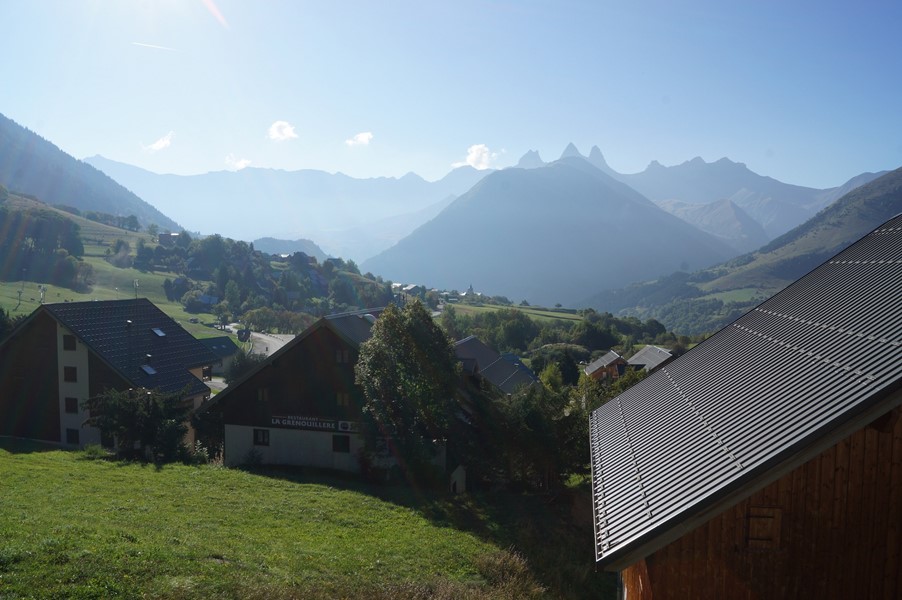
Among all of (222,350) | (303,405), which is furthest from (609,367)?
(222,350)

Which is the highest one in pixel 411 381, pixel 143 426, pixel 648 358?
pixel 411 381

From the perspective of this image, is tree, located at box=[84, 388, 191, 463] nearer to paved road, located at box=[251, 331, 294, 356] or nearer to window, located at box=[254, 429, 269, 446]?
window, located at box=[254, 429, 269, 446]

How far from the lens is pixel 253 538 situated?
14633mm

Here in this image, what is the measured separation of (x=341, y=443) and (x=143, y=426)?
881 centimetres

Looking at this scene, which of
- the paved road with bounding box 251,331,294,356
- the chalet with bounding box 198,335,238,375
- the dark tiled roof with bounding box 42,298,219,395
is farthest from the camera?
the paved road with bounding box 251,331,294,356

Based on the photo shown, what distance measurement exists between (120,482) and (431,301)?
488ft

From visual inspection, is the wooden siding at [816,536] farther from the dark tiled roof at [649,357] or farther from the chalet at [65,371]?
the dark tiled roof at [649,357]

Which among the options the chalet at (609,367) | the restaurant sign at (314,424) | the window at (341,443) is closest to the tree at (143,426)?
the restaurant sign at (314,424)

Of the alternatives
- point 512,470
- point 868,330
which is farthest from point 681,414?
point 512,470

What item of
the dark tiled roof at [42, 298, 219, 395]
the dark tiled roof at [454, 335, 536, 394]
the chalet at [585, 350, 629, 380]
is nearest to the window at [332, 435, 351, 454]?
the dark tiled roof at [42, 298, 219, 395]

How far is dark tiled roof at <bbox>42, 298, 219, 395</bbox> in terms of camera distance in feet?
113

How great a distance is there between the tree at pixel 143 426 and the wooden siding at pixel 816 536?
24.0m

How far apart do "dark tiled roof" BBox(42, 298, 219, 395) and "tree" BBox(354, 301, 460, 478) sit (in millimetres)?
16204

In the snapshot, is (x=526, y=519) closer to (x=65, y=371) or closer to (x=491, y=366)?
(x=491, y=366)
